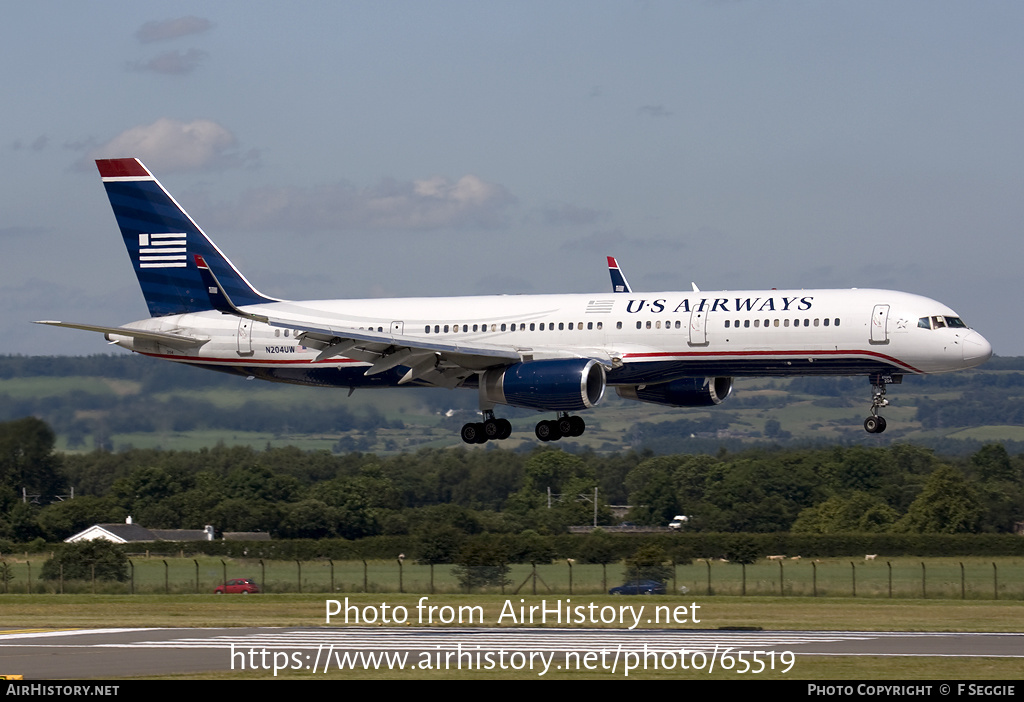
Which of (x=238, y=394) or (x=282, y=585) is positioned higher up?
(x=238, y=394)

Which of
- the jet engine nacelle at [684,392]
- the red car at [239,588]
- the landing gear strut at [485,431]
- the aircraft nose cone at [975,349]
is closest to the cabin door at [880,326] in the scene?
the aircraft nose cone at [975,349]

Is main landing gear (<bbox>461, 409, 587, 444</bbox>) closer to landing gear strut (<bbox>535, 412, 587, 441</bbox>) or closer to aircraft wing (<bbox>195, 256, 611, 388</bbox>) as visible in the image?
landing gear strut (<bbox>535, 412, 587, 441</bbox>)

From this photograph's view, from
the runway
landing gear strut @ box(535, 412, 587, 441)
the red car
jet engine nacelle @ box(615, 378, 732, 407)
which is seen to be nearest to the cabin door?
jet engine nacelle @ box(615, 378, 732, 407)

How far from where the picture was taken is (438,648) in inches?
1387

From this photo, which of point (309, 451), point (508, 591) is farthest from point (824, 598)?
point (309, 451)

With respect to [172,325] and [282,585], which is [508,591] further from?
[172,325]

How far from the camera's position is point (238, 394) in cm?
6994

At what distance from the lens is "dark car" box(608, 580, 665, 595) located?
5391 cm

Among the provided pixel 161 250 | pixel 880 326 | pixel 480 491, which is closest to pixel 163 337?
pixel 161 250

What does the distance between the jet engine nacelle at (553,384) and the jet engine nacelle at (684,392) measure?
A: 4.62 meters

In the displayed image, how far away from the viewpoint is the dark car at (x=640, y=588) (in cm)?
5391
